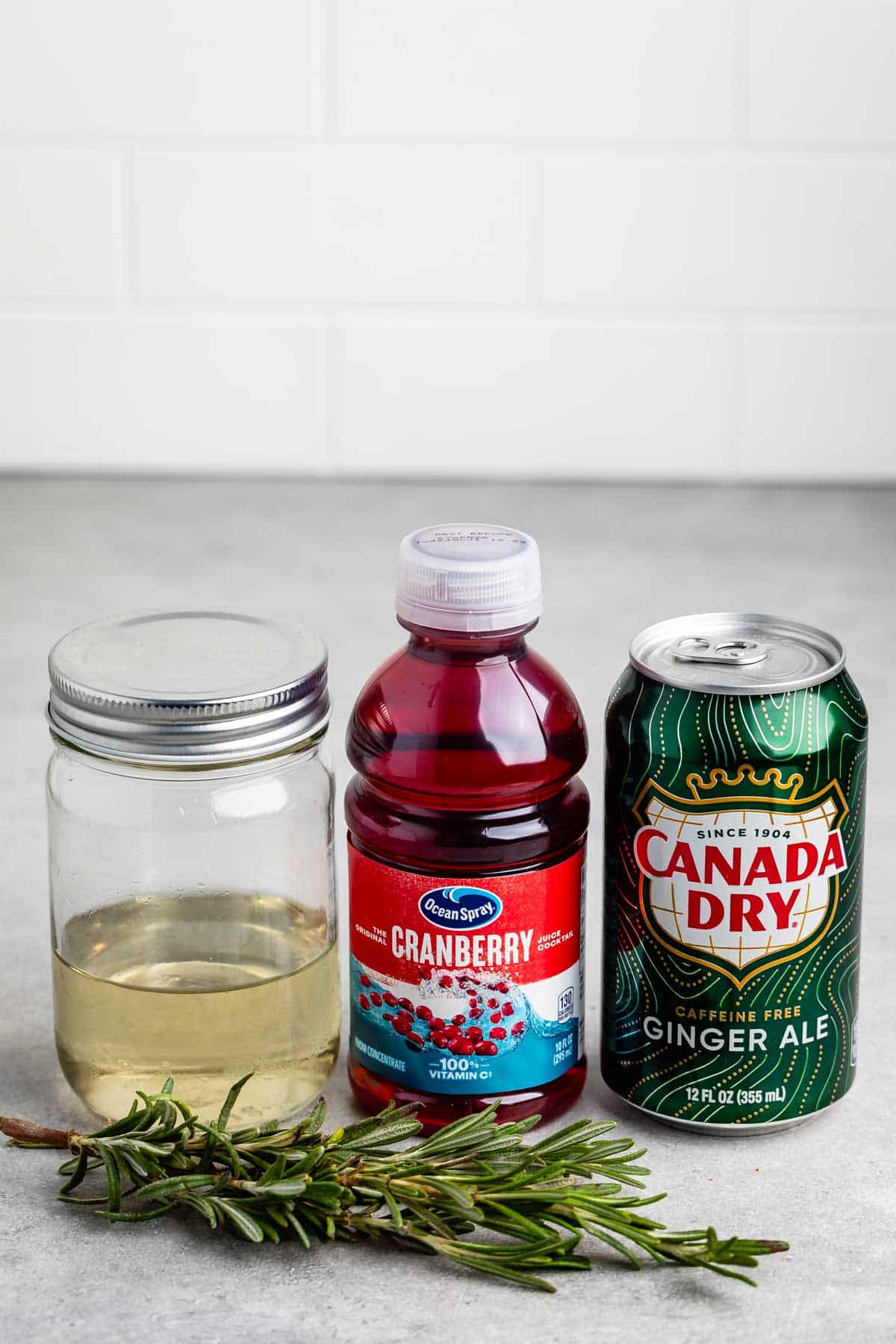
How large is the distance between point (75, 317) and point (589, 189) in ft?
1.88

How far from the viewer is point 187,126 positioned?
1.79 metres

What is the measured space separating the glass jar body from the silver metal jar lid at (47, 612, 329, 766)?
0.02 metres

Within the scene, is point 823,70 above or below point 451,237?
A: above

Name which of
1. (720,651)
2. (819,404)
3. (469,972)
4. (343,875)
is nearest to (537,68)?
(819,404)

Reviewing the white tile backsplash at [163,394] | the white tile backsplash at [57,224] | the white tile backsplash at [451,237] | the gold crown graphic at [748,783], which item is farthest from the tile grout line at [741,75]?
the gold crown graphic at [748,783]

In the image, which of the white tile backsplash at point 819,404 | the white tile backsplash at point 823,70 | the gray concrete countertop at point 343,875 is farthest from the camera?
the white tile backsplash at point 819,404

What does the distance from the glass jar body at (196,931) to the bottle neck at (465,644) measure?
0.08 m

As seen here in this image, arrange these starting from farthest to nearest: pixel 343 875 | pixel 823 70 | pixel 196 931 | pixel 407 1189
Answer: pixel 823 70
pixel 343 875
pixel 196 931
pixel 407 1189

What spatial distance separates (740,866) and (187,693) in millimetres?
243

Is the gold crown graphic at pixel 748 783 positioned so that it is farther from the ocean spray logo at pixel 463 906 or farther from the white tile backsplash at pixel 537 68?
the white tile backsplash at pixel 537 68

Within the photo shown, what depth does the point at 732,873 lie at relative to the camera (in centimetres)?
72

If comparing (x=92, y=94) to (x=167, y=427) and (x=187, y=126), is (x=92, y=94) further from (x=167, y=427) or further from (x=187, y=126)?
(x=167, y=427)

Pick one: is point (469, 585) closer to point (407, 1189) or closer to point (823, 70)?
point (407, 1189)

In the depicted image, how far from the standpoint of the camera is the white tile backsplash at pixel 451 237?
5.78 feet
